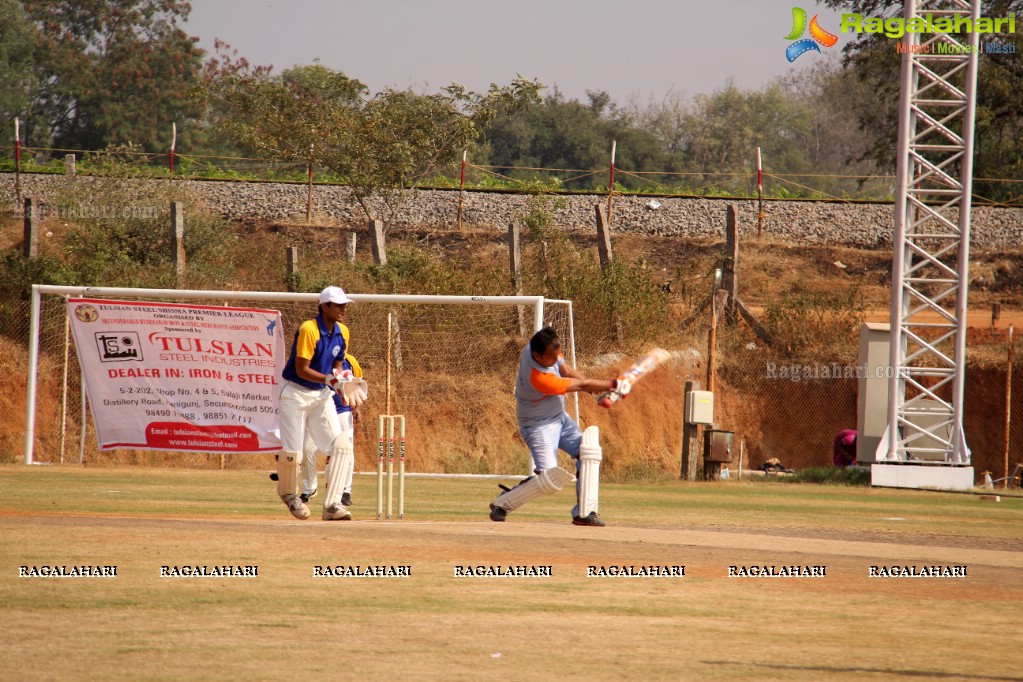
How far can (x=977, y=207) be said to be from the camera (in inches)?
1492

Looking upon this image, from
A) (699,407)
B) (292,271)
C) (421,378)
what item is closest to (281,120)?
(292,271)

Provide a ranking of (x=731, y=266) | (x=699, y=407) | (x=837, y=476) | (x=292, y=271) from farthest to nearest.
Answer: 1. (x=731, y=266)
2. (x=292, y=271)
3. (x=837, y=476)
4. (x=699, y=407)

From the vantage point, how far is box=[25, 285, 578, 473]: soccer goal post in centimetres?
2331

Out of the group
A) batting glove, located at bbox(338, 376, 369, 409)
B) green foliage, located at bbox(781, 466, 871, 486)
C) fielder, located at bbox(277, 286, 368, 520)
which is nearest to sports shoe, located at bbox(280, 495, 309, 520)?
fielder, located at bbox(277, 286, 368, 520)

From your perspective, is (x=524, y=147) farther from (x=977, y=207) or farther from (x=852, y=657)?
(x=852, y=657)

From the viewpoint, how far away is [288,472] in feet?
38.0

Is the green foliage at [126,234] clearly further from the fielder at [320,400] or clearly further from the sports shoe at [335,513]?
the sports shoe at [335,513]

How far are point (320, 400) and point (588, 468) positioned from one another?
8.67 feet

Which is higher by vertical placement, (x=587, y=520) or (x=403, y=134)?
(x=403, y=134)

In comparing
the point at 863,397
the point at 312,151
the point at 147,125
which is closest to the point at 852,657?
the point at 863,397

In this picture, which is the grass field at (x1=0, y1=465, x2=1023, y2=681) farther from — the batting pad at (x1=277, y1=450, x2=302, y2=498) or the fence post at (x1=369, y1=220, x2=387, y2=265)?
the fence post at (x1=369, y1=220, x2=387, y2=265)

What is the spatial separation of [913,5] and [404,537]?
13.2m

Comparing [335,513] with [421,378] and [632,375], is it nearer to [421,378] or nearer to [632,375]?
[632,375]

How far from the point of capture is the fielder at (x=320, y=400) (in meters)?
11.5
